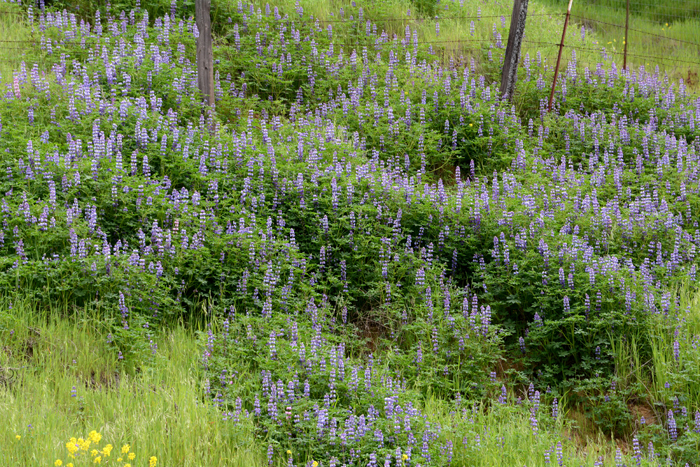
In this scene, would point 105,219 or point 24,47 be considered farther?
point 24,47

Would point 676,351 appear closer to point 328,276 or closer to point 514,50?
point 328,276

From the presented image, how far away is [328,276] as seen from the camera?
6.62 meters

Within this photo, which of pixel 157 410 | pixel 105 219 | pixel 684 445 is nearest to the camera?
pixel 157 410

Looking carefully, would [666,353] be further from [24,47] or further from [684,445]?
[24,47]

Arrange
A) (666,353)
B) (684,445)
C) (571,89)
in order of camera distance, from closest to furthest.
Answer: (684,445), (666,353), (571,89)

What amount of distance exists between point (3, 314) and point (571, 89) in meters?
8.72

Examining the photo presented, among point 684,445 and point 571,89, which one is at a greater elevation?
point 571,89

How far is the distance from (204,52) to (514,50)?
4.43 metres

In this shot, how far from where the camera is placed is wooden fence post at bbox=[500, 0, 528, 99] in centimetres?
1024

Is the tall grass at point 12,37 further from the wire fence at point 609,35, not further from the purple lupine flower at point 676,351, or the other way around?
the purple lupine flower at point 676,351

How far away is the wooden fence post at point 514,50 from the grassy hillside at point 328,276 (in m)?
0.66

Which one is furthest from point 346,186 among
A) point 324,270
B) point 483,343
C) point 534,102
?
point 534,102

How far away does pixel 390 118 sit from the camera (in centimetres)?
912

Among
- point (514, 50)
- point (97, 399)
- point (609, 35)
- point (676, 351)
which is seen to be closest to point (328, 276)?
point (97, 399)
